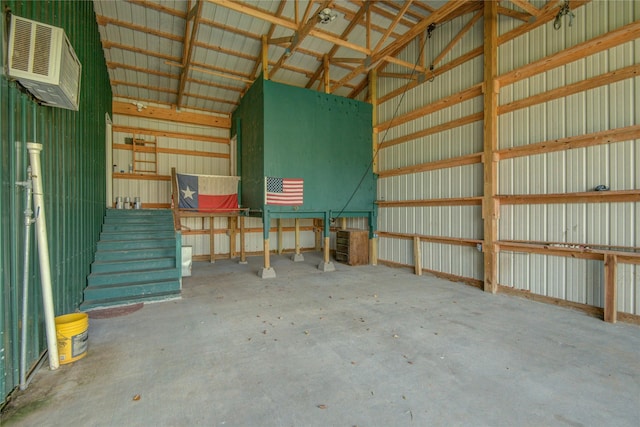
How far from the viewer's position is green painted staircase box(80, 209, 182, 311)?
441cm

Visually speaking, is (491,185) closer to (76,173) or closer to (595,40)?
(595,40)

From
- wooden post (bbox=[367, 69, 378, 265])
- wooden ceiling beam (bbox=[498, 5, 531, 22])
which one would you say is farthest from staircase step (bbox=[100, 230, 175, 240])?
wooden ceiling beam (bbox=[498, 5, 531, 22])

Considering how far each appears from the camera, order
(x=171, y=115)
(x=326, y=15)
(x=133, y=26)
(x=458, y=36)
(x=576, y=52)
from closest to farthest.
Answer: (x=576, y=52) → (x=326, y=15) → (x=458, y=36) → (x=133, y=26) → (x=171, y=115)

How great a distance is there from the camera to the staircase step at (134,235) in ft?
17.8

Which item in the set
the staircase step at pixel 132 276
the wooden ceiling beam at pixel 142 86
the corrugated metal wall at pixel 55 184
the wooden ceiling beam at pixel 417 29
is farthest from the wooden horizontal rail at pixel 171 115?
the staircase step at pixel 132 276

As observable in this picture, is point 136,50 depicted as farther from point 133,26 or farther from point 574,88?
point 574,88

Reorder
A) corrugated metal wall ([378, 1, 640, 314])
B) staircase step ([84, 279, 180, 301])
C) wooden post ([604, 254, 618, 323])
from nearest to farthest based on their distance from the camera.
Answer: wooden post ([604, 254, 618, 323]), corrugated metal wall ([378, 1, 640, 314]), staircase step ([84, 279, 180, 301])

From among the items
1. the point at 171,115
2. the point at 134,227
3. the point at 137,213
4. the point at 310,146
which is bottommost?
the point at 134,227

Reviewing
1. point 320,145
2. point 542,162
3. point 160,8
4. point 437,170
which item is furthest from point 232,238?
point 542,162

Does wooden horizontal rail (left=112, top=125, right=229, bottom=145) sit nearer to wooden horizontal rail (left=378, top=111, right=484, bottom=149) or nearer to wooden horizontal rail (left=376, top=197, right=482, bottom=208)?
wooden horizontal rail (left=378, top=111, right=484, bottom=149)

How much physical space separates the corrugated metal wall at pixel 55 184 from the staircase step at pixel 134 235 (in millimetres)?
304

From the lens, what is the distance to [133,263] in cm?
494

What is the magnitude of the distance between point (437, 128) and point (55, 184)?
6661 millimetres

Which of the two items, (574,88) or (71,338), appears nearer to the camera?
(71,338)
